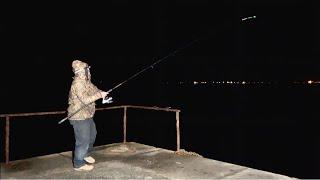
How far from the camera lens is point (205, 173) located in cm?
652

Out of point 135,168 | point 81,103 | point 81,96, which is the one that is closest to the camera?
point 81,96

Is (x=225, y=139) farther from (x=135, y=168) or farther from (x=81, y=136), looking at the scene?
(x=81, y=136)

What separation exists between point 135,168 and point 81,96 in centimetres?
173

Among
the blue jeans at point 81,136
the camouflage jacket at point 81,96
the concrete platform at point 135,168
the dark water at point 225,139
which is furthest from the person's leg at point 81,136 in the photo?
the dark water at point 225,139

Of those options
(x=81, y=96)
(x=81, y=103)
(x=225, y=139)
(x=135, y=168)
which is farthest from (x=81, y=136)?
(x=225, y=139)

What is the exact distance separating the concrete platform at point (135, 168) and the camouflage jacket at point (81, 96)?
105 cm

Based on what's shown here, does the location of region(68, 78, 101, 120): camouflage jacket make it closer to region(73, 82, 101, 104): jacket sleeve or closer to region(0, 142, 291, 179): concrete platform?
region(73, 82, 101, 104): jacket sleeve

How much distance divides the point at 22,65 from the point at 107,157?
168m

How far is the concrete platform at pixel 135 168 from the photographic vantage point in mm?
6348

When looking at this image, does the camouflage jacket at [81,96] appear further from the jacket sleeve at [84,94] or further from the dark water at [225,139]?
the dark water at [225,139]

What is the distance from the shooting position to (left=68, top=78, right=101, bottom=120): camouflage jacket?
6.13m

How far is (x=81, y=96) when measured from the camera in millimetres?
6148

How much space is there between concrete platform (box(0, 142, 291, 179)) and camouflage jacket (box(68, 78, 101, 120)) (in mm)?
1052

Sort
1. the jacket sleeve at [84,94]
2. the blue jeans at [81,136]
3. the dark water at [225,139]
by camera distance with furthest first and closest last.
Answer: the dark water at [225,139] < the blue jeans at [81,136] < the jacket sleeve at [84,94]
